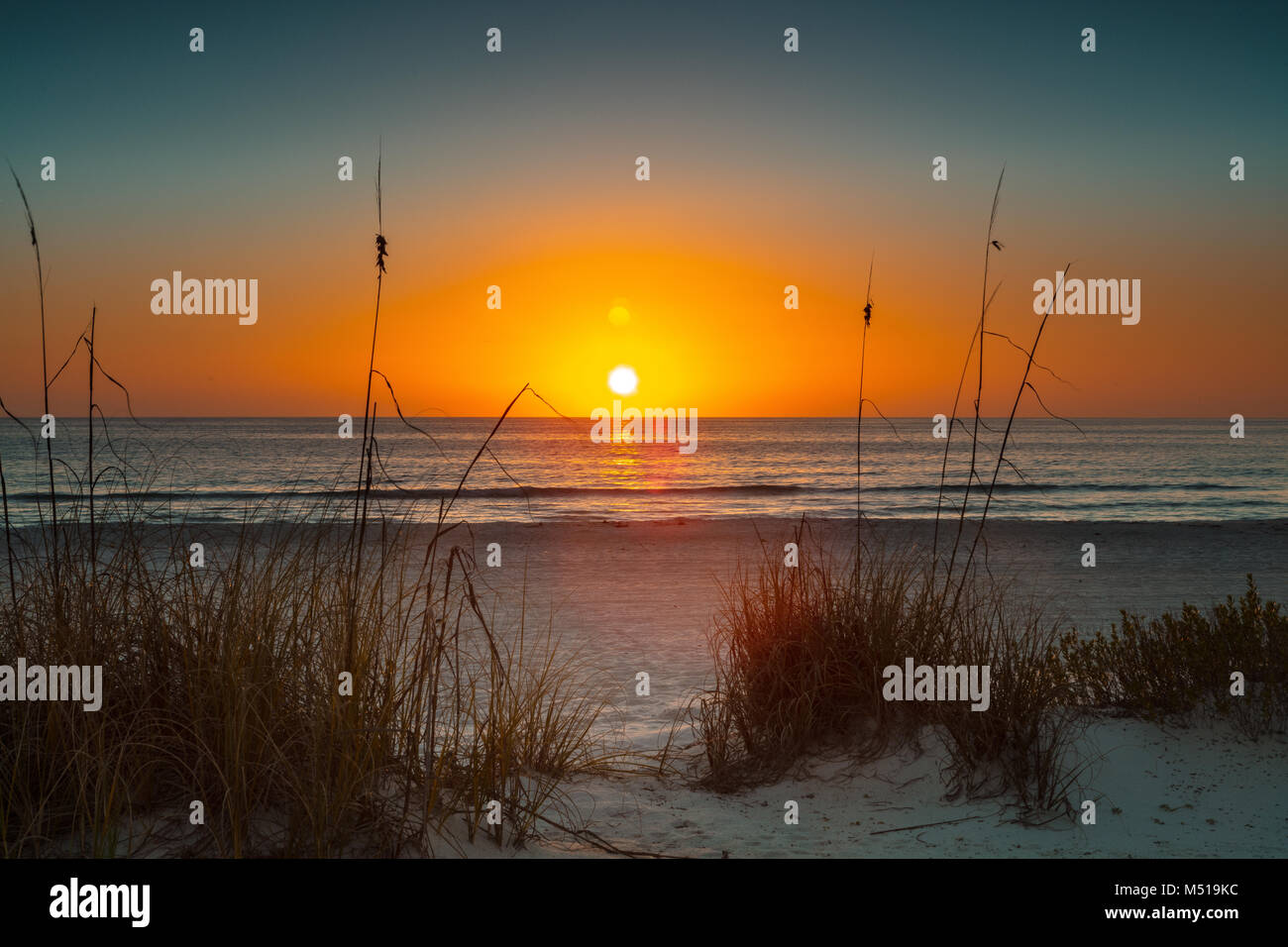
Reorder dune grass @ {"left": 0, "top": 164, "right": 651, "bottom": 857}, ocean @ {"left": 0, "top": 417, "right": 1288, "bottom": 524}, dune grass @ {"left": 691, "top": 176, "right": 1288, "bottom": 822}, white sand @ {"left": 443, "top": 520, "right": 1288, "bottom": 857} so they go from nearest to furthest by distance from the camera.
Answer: dune grass @ {"left": 0, "top": 164, "right": 651, "bottom": 857} → white sand @ {"left": 443, "top": 520, "right": 1288, "bottom": 857} → dune grass @ {"left": 691, "top": 176, "right": 1288, "bottom": 822} → ocean @ {"left": 0, "top": 417, "right": 1288, "bottom": 524}

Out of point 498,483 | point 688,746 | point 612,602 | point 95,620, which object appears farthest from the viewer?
point 498,483

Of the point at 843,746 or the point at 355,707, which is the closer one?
the point at 355,707

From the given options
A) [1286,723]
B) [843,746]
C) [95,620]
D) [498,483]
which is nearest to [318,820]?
[95,620]

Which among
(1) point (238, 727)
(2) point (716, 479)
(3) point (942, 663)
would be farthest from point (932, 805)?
(2) point (716, 479)

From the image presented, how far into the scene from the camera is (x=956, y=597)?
4.90 metres

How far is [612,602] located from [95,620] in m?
7.75

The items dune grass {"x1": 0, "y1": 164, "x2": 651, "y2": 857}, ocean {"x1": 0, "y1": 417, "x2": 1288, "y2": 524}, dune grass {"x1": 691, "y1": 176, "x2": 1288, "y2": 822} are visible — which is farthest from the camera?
ocean {"x1": 0, "y1": 417, "x2": 1288, "y2": 524}

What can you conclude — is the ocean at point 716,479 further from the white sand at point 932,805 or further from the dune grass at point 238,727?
the white sand at point 932,805

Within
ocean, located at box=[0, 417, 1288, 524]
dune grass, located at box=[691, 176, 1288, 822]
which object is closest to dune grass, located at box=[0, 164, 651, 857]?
ocean, located at box=[0, 417, 1288, 524]

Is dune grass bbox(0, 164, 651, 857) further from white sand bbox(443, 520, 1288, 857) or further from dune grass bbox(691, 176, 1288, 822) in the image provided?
dune grass bbox(691, 176, 1288, 822)

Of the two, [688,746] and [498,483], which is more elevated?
[498,483]

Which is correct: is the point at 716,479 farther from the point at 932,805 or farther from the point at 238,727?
the point at 238,727

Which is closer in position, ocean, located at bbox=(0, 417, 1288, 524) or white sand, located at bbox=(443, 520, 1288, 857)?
white sand, located at bbox=(443, 520, 1288, 857)
